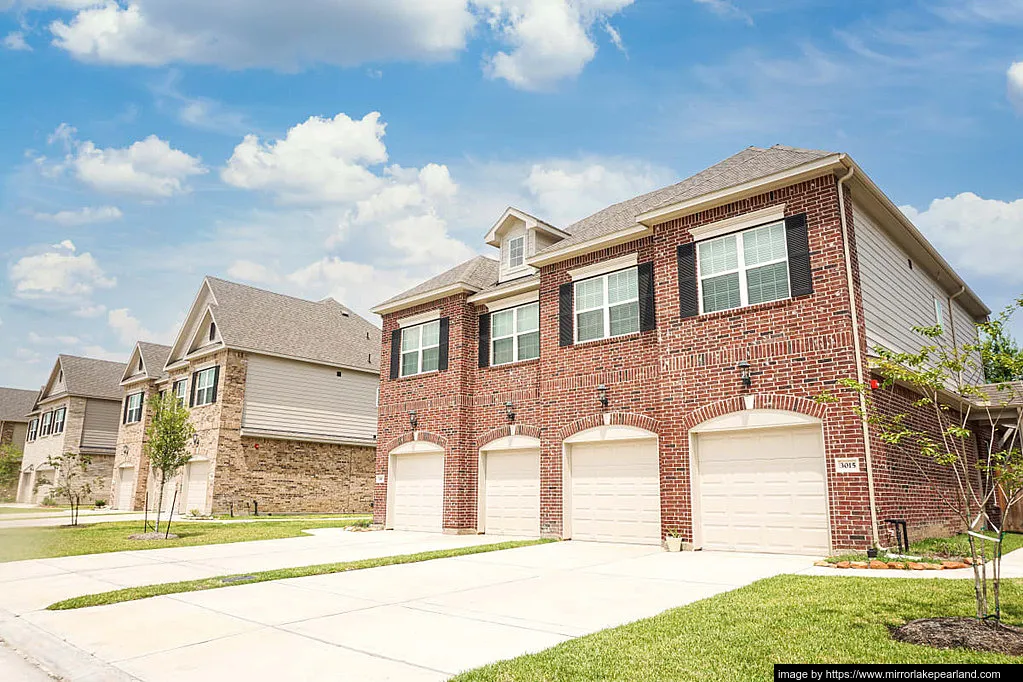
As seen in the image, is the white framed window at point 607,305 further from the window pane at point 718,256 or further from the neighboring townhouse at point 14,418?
the neighboring townhouse at point 14,418

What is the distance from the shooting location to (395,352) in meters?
21.8

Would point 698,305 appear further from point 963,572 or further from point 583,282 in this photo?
point 963,572

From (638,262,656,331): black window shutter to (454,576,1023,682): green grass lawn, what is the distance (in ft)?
25.2

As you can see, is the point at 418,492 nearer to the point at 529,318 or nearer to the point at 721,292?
the point at 529,318

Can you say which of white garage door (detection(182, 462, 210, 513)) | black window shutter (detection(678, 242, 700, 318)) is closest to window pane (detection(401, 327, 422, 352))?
black window shutter (detection(678, 242, 700, 318))

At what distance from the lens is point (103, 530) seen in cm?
1988

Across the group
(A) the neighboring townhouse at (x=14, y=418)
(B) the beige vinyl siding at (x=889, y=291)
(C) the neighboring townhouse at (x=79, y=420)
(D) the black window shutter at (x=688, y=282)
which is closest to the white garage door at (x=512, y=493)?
(D) the black window shutter at (x=688, y=282)

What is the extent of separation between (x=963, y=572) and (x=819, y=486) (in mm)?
2703

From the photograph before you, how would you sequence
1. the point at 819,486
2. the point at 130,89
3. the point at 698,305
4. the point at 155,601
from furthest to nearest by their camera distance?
the point at 698,305 → the point at 819,486 → the point at 155,601 → the point at 130,89

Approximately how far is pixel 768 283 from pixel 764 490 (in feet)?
13.1

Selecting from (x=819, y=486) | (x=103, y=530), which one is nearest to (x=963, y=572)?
(x=819, y=486)

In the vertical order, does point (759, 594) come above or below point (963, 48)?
below

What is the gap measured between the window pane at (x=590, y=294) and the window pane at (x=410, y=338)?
6461 mm

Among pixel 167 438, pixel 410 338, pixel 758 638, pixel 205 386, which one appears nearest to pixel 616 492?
pixel 410 338
